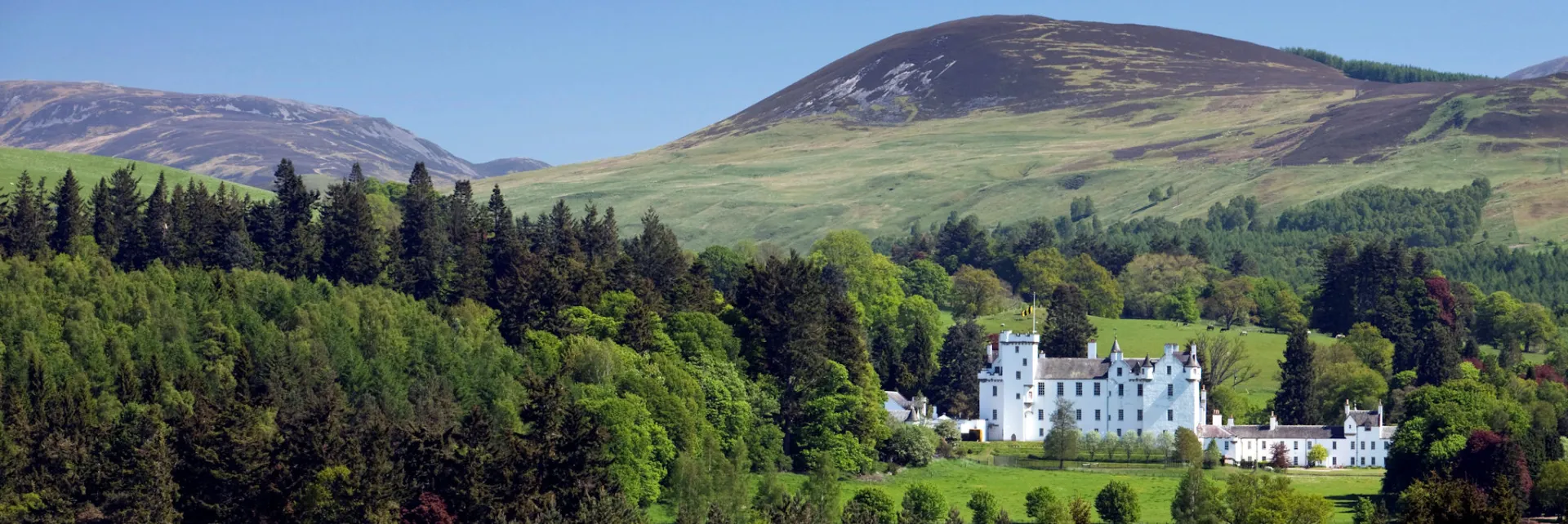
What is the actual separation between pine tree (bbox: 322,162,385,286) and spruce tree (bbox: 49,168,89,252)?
14.5 m

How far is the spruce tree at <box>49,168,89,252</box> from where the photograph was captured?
127m

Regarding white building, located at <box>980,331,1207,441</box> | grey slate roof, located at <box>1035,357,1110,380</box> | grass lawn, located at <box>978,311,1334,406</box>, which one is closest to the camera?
white building, located at <box>980,331,1207,441</box>

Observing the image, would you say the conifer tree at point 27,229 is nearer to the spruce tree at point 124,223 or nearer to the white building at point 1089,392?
the spruce tree at point 124,223

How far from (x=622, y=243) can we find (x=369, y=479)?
84437 mm

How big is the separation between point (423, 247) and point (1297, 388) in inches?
2247

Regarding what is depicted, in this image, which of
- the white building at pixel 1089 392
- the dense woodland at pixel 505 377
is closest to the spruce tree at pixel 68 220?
the dense woodland at pixel 505 377

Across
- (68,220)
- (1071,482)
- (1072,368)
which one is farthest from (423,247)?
(1071,482)

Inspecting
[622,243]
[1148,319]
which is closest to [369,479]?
[622,243]

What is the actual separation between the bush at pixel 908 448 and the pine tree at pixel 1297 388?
29.7 metres

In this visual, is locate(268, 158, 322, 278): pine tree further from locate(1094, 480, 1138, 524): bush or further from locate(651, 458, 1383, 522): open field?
locate(1094, 480, 1138, 524): bush

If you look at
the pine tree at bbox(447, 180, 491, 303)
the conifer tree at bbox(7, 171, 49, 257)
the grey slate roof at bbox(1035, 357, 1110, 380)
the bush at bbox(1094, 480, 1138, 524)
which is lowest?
the bush at bbox(1094, 480, 1138, 524)

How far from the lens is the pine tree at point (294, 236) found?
12950cm

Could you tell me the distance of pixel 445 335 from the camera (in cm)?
11488

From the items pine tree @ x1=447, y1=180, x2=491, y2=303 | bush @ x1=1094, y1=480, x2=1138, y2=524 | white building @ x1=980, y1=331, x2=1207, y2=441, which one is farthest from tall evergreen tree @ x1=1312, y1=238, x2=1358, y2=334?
bush @ x1=1094, y1=480, x2=1138, y2=524
